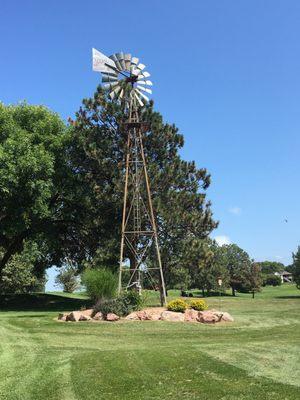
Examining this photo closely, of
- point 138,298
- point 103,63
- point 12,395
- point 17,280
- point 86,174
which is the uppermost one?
point 103,63

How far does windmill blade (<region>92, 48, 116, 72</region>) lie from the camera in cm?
2447

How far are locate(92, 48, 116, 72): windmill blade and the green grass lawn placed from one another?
13.9m

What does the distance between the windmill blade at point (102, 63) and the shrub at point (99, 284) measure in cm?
1078

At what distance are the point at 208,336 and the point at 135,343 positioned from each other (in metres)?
2.78

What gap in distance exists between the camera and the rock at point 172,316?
18.7 metres

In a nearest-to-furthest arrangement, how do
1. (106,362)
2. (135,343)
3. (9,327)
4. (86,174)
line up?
1. (106,362)
2. (135,343)
3. (9,327)
4. (86,174)

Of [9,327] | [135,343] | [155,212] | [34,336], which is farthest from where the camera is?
[155,212]

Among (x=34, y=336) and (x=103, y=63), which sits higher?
(x=103, y=63)

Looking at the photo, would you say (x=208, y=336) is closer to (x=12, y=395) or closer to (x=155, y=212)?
(x=12, y=395)

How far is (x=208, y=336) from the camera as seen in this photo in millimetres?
14844

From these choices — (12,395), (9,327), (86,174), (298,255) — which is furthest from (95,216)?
(298,255)

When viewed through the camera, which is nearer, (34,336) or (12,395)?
(12,395)

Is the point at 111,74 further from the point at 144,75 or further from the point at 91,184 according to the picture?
the point at 91,184

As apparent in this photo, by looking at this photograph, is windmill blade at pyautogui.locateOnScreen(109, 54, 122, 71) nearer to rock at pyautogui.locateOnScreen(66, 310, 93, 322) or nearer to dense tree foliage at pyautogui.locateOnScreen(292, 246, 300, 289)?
rock at pyautogui.locateOnScreen(66, 310, 93, 322)
